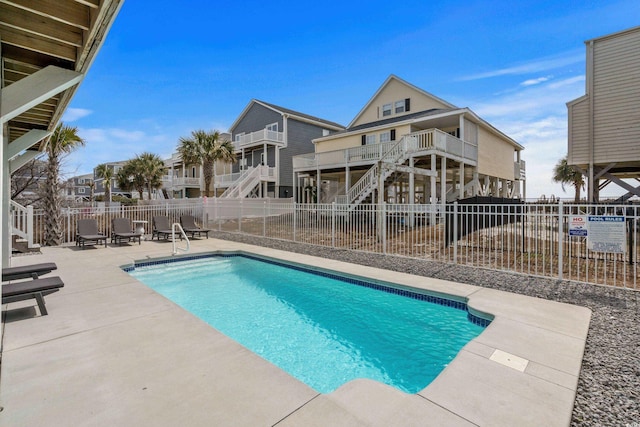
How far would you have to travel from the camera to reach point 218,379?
2.97 metres

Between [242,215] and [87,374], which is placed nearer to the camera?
[87,374]

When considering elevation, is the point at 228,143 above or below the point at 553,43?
below

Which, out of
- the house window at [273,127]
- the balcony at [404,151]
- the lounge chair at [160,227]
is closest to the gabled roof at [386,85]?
the balcony at [404,151]

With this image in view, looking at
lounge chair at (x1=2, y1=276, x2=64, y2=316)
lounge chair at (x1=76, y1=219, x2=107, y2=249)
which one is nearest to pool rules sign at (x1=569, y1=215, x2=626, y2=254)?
lounge chair at (x1=2, y1=276, x2=64, y2=316)

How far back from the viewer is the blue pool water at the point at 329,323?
13.8 feet

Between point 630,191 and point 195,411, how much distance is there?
67.7 ft

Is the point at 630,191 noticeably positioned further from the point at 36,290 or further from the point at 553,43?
the point at 36,290

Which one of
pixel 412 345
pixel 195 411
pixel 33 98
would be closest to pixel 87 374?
pixel 195 411

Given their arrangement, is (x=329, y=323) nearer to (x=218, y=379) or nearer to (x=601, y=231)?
(x=218, y=379)

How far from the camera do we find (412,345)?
15.6 feet

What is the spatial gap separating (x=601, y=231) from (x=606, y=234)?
0.09 meters

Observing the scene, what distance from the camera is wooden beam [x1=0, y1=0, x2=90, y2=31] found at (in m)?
3.01

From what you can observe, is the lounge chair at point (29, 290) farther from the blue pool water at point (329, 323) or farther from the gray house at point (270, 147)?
the gray house at point (270, 147)

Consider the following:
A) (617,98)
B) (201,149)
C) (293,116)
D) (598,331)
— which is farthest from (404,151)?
(201,149)
